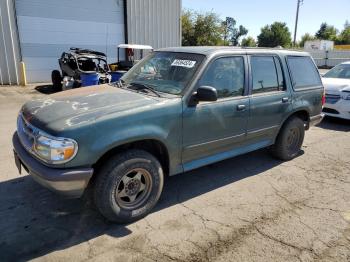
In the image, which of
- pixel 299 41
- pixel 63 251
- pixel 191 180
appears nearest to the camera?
pixel 63 251

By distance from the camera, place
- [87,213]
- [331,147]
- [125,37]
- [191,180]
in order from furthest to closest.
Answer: [125,37] → [331,147] → [191,180] → [87,213]

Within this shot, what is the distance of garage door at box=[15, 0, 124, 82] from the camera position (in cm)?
1330

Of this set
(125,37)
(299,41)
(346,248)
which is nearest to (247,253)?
(346,248)

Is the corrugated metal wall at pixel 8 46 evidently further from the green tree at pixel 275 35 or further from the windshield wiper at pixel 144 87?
the green tree at pixel 275 35

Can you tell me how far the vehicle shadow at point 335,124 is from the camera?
7734mm

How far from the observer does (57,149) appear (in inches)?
110

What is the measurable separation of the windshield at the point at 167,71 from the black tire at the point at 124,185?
93 centimetres

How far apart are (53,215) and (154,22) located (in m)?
15.3

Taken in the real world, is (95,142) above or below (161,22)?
below

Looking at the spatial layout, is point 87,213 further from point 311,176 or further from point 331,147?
point 331,147

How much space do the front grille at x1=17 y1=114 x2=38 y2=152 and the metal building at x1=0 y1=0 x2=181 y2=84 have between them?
11075 mm

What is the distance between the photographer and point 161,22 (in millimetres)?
17375

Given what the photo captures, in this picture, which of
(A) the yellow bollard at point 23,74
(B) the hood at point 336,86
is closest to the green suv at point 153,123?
(B) the hood at point 336,86

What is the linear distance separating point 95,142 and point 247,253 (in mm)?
1787
